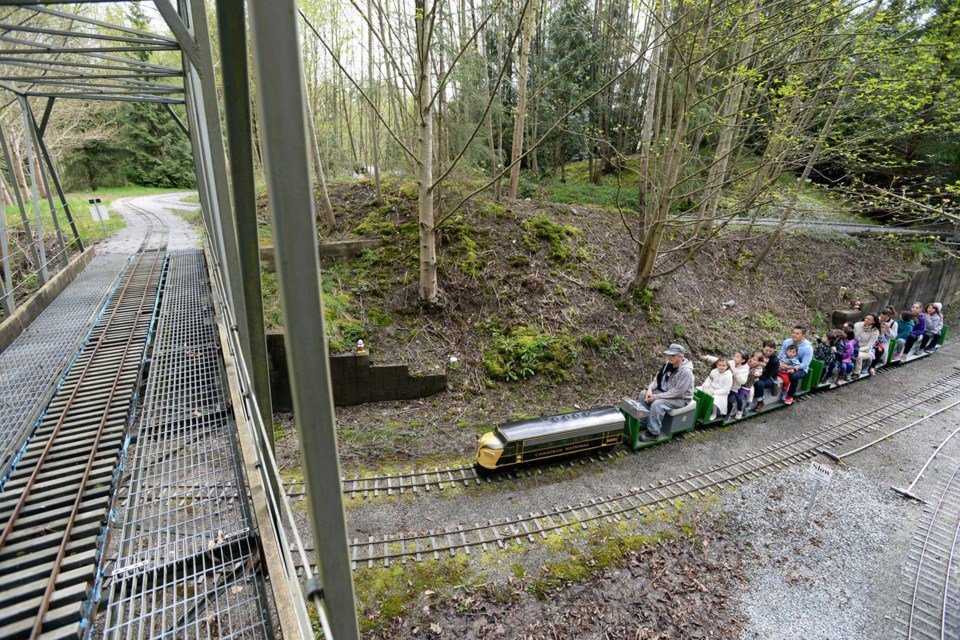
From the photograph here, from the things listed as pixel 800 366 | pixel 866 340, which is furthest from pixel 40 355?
pixel 866 340

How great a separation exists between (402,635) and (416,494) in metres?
2.34

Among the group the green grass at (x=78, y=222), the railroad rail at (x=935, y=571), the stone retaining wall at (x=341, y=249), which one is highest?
the green grass at (x=78, y=222)

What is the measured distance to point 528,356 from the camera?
11.0 m

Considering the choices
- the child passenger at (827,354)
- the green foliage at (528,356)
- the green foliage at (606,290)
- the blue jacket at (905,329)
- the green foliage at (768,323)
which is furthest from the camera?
the green foliage at (768,323)

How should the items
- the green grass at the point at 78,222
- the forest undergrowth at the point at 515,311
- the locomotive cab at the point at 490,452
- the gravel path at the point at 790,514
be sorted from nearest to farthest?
the gravel path at the point at 790,514, the locomotive cab at the point at 490,452, the forest undergrowth at the point at 515,311, the green grass at the point at 78,222

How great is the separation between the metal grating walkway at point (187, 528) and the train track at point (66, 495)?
232mm

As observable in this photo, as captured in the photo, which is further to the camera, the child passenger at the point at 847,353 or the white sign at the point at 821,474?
the child passenger at the point at 847,353

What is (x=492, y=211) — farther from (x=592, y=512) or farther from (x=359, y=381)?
(x=592, y=512)

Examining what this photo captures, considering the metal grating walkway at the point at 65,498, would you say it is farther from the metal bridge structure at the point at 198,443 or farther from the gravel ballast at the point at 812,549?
the gravel ballast at the point at 812,549

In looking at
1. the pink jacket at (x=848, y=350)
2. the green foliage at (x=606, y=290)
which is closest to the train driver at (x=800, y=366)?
the pink jacket at (x=848, y=350)

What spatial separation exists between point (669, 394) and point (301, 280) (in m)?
8.52

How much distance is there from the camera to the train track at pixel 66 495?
303 cm

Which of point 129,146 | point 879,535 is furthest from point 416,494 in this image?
point 129,146

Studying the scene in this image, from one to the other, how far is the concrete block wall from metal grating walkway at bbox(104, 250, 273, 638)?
11.8 feet
